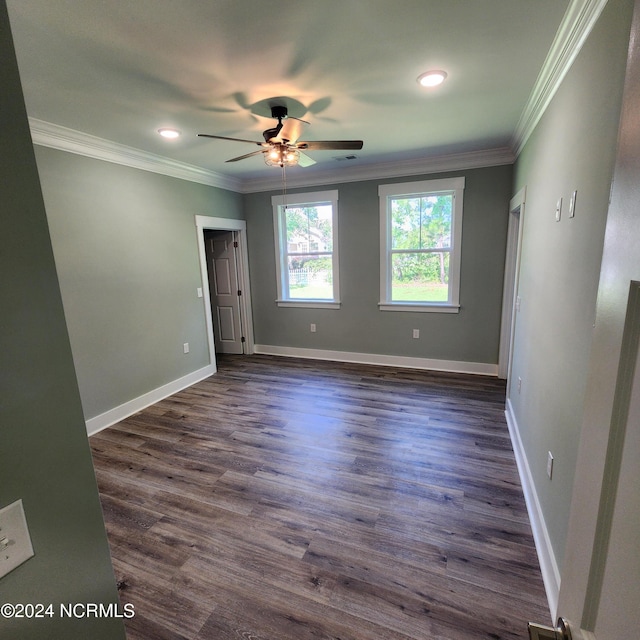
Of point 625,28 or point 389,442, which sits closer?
point 625,28

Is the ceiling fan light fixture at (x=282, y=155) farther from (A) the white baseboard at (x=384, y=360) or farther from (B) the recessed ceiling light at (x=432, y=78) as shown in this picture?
(A) the white baseboard at (x=384, y=360)

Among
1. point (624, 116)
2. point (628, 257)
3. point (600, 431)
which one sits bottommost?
point (600, 431)

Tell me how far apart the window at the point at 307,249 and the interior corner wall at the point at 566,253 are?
270cm

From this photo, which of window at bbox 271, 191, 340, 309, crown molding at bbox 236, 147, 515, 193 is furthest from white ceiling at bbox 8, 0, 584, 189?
window at bbox 271, 191, 340, 309

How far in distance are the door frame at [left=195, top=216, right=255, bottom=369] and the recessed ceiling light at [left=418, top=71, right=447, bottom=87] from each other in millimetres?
3121

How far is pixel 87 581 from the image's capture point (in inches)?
28.4

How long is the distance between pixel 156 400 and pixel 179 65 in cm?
329

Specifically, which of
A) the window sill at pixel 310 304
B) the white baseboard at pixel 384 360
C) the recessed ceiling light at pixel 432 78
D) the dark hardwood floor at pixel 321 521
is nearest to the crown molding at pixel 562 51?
the recessed ceiling light at pixel 432 78

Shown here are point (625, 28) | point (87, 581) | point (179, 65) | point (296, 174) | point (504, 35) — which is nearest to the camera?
point (87, 581)

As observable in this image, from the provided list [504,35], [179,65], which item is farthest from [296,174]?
[504,35]

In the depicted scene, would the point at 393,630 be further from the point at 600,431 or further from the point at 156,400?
the point at 156,400

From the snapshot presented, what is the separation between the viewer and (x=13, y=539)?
58 centimetres

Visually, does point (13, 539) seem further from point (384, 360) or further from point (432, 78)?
point (384, 360)

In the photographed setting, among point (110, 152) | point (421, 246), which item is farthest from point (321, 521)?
point (110, 152)
